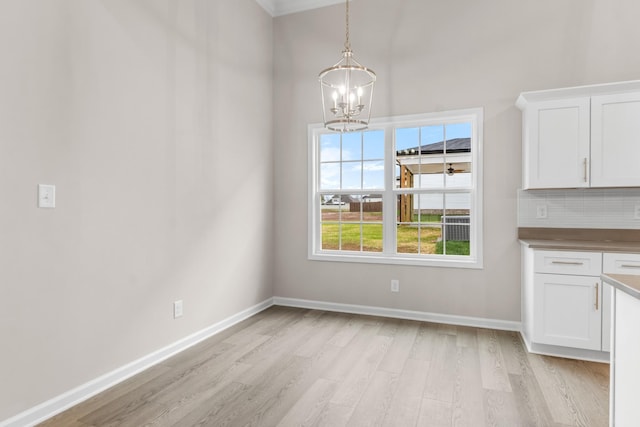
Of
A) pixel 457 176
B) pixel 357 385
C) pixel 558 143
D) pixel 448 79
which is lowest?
pixel 357 385

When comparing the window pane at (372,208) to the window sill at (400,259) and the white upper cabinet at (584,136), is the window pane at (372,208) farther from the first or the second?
the white upper cabinet at (584,136)

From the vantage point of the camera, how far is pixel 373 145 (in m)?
4.21

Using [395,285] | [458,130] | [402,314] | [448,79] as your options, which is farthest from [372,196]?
[448,79]

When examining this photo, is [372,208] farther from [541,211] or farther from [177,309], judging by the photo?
[177,309]

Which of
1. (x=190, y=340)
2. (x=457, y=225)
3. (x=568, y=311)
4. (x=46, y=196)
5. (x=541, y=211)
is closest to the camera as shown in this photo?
(x=46, y=196)

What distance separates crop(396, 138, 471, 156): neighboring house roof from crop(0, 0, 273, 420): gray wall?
179cm

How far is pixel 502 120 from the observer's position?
3.58 m

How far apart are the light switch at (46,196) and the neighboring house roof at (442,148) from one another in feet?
10.3

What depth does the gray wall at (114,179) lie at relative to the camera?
1993mm

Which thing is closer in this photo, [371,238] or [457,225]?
[457,225]

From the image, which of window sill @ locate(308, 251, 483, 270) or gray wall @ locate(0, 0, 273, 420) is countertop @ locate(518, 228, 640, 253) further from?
gray wall @ locate(0, 0, 273, 420)

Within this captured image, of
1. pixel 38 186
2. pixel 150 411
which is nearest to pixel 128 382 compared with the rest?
pixel 150 411

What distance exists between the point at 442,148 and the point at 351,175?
1.03m

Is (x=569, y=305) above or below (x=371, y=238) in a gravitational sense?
below
